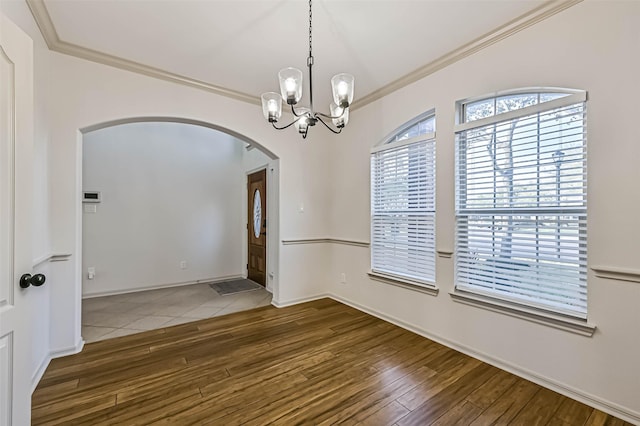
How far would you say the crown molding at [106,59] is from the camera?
2.16 meters

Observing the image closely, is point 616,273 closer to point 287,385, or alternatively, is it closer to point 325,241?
point 287,385

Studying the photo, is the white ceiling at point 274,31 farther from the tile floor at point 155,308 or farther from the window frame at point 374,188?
the tile floor at point 155,308

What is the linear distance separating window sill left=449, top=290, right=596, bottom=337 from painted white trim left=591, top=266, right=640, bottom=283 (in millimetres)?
355

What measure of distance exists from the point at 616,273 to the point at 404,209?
→ 1786mm

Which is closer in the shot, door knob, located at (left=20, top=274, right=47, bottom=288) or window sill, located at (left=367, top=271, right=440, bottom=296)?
door knob, located at (left=20, top=274, right=47, bottom=288)

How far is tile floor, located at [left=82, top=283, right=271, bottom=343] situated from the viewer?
324 centimetres

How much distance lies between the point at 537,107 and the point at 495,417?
7.34ft

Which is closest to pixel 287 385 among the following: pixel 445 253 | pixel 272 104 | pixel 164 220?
pixel 445 253

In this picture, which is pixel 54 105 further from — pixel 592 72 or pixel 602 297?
pixel 602 297

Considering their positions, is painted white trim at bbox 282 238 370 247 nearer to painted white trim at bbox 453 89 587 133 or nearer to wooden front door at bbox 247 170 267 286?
wooden front door at bbox 247 170 267 286

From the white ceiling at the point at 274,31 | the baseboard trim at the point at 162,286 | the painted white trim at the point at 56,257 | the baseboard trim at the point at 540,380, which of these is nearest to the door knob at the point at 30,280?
the painted white trim at the point at 56,257

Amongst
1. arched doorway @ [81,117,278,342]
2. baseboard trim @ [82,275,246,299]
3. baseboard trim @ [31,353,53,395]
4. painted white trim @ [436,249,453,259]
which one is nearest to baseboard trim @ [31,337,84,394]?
baseboard trim @ [31,353,53,395]

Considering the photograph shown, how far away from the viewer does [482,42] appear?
2.46 m

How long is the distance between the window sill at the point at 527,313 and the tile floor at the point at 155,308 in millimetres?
2698
